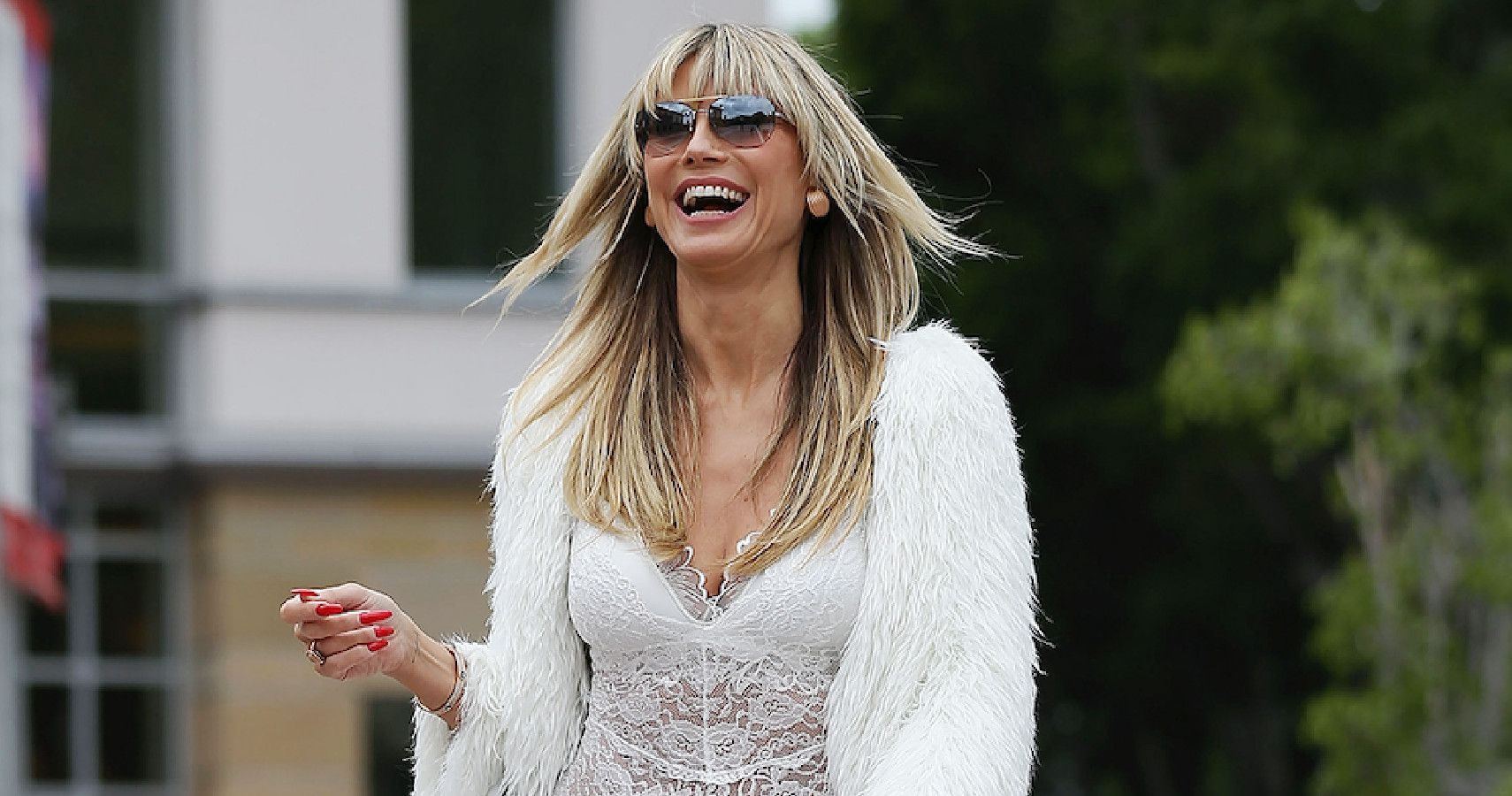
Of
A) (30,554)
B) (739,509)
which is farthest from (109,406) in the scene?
(739,509)

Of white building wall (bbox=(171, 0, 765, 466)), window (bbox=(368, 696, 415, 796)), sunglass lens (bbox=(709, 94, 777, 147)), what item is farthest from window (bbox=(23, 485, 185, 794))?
sunglass lens (bbox=(709, 94, 777, 147))

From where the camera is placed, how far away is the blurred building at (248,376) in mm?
14828

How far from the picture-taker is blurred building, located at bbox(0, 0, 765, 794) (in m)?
14.8

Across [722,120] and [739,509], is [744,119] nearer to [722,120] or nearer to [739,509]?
[722,120]

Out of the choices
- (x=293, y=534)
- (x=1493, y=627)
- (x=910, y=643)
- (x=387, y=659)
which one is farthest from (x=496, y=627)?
(x=1493, y=627)

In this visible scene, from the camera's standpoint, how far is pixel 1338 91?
19.1m

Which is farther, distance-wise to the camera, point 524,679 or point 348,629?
point 524,679

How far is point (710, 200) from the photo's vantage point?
3.87 metres

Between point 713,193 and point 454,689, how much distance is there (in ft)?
2.37

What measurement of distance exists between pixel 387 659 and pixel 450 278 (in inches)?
466

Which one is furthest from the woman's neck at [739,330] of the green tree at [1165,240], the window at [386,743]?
the green tree at [1165,240]

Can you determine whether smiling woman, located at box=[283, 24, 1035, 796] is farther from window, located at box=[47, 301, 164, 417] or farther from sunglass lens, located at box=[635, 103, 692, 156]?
window, located at box=[47, 301, 164, 417]

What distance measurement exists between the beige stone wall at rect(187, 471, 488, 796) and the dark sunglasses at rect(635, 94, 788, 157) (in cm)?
1095

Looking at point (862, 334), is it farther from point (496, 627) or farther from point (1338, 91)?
point (1338, 91)
